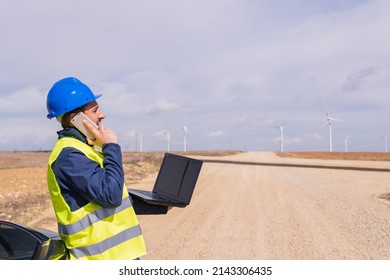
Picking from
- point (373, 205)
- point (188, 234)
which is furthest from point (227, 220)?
point (373, 205)

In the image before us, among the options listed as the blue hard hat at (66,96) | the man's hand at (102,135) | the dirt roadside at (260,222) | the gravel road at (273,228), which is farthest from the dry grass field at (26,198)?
the man's hand at (102,135)

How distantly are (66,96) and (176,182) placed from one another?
82 cm

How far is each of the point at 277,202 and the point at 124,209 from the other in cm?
1353

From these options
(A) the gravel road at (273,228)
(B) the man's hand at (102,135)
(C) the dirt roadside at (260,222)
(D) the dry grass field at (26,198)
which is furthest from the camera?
(D) the dry grass field at (26,198)

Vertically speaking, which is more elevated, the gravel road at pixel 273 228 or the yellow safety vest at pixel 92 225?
the yellow safety vest at pixel 92 225

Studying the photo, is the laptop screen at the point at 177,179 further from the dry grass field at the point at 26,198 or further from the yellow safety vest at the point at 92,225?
the dry grass field at the point at 26,198

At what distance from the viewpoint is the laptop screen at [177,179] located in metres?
3.20

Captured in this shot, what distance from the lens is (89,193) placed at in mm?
2568

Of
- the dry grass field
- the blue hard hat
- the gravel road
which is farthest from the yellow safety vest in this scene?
the dry grass field

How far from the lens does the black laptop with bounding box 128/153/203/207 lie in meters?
3.18

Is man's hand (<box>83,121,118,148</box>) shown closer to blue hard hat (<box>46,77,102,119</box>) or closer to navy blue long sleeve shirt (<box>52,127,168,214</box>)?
navy blue long sleeve shirt (<box>52,127,168,214</box>)

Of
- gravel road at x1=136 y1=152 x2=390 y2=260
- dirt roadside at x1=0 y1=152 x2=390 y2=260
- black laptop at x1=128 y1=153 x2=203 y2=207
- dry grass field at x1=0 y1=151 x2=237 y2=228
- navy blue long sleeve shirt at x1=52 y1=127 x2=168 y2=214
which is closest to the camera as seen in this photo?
navy blue long sleeve shirt at x1=52 y1=127 x2=168 y2=214

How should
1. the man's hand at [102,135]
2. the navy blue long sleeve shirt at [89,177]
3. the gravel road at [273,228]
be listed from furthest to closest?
the gravel road at [273,228]
the man's hand at [102,135]
the navy blue long sleeve shirt at [89,177]

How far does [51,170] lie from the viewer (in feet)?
8.87
